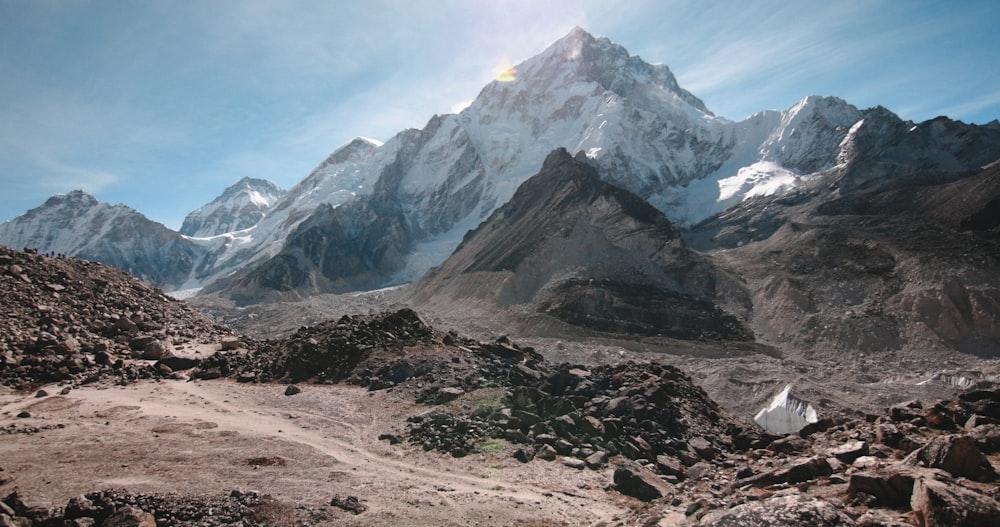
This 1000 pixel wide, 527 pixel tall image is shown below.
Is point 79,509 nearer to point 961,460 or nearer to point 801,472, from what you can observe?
point 801,472

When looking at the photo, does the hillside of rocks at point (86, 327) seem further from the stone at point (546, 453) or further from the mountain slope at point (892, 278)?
the mountain slope at point (892, 278)

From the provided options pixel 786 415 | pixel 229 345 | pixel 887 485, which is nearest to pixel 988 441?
pixel 887 485

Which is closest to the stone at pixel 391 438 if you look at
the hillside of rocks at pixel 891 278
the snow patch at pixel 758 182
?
the hillside of rocks at pixel 891 278

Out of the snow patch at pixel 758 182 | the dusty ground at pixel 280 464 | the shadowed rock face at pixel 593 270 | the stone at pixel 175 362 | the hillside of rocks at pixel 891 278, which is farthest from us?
the snow patch at pixel 758 182

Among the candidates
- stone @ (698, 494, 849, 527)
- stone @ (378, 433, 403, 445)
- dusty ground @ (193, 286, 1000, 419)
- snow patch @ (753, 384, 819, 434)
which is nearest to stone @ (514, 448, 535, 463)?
stone @ (378, 433, 403, 445)

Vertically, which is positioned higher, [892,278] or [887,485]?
[892,278]

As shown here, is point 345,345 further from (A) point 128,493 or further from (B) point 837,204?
(B) point 837,204
